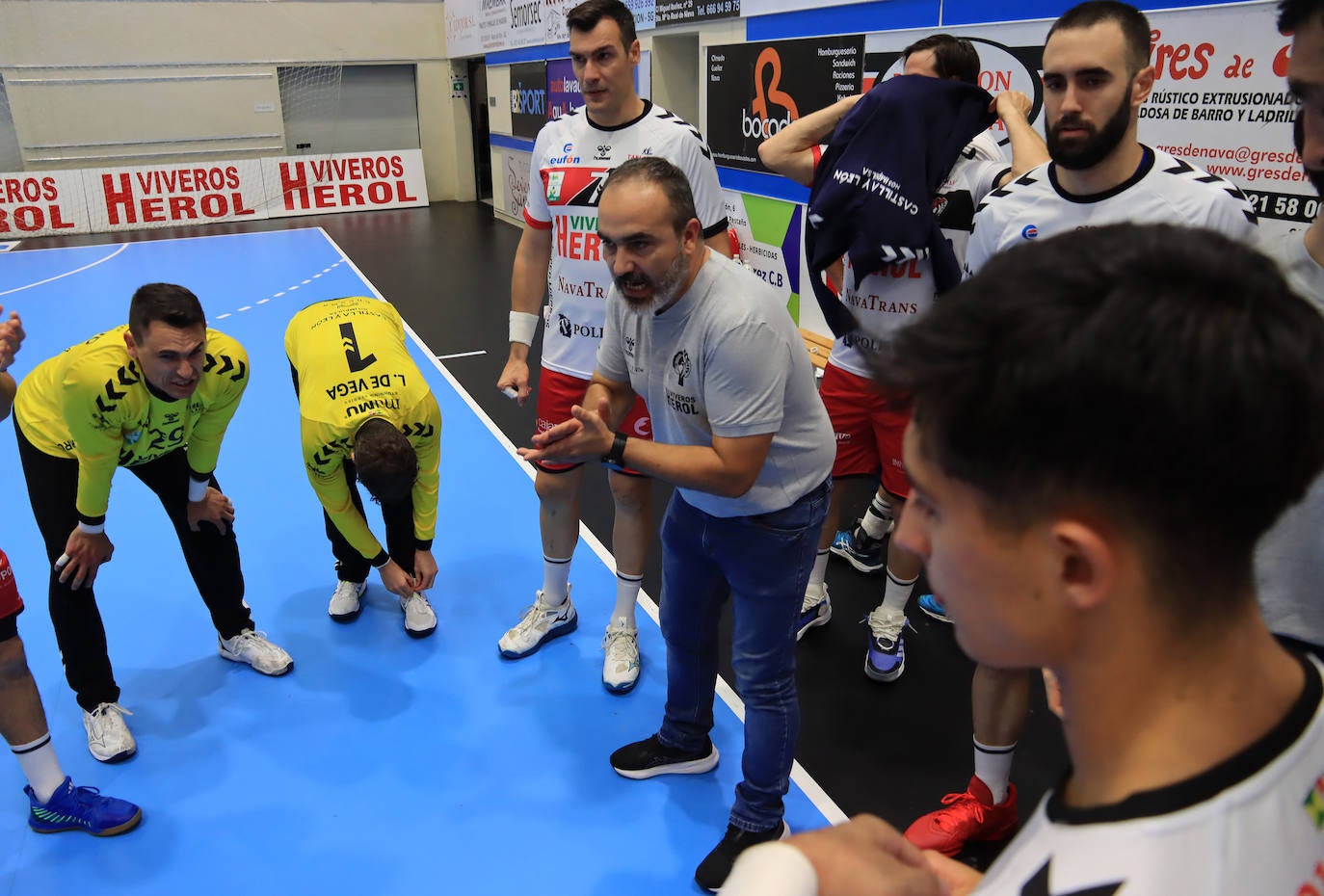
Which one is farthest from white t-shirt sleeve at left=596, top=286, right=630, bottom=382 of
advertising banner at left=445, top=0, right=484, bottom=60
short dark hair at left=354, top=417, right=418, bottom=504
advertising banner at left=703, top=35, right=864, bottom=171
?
advertising banner at left=445, top=0, right=484, bottom=60

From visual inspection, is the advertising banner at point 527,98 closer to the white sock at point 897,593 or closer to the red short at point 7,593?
the white sock at point 897,593

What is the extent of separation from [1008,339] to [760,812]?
7.39 ft

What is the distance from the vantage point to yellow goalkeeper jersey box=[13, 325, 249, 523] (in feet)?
9.51

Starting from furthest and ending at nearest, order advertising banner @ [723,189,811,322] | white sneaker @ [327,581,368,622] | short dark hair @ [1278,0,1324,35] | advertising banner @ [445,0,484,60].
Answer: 1. advertising banner @ [445,0,484,60]
2. advertising banner @ [723,189,811,322]
3. white sneaker @ [327,581,368,622]
4. short dark hair @ [1278,0,1324,35]

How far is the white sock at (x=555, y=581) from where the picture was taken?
3781 mm

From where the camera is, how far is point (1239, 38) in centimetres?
390

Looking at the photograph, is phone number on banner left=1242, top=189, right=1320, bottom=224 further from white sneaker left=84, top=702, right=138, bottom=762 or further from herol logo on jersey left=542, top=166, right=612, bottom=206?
white sneaker left=84, top=702, right=138, bottom=762

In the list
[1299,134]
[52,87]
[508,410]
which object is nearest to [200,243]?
[52,87]

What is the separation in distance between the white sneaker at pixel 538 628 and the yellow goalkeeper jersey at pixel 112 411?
4.62 ft

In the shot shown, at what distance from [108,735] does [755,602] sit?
2.51 meters

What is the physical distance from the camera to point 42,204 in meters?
13.8

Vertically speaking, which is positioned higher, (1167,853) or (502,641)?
(1167,853)

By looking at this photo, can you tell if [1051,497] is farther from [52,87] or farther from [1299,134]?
[52,87]

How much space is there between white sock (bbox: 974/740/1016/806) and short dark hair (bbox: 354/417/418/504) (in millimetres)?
2123
